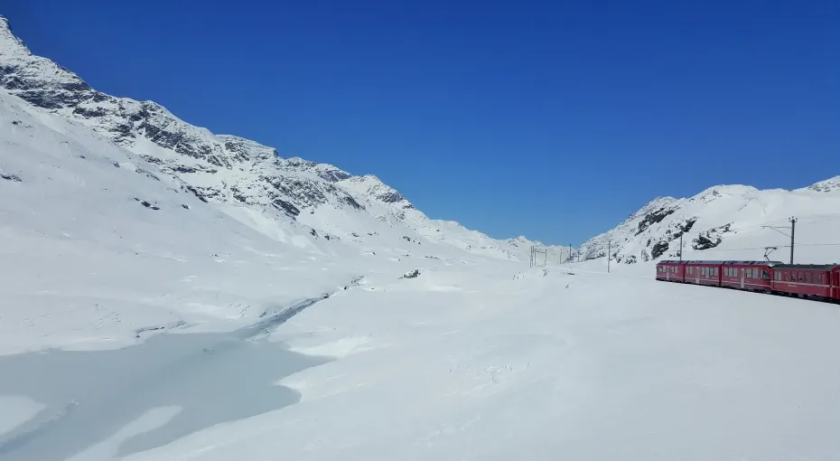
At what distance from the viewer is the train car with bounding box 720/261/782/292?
34.8 metres

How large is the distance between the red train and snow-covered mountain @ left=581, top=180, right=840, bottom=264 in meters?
25.7

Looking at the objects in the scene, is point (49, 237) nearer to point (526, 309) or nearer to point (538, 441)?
point (526, 309)

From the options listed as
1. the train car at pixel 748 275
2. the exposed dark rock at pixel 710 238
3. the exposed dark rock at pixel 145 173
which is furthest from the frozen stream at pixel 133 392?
the exposed dark rock at pixel 145 173

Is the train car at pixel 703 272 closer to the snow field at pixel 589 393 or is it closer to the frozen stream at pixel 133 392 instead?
the snow field at pixel 589 393

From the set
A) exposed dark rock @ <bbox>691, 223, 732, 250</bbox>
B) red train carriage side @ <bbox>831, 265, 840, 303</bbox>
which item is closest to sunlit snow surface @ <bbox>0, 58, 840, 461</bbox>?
red train carriage side @ <bbox>831, 265, 840, 303</bbox>

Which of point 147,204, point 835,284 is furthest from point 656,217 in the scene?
point 147,204

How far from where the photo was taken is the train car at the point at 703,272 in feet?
140

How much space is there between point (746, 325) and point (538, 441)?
45.6ft

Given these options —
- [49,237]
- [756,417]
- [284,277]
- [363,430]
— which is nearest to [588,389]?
[756,417]

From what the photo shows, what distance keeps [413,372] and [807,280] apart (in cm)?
2735

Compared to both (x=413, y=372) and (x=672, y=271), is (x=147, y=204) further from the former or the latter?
(x=413, y=372)

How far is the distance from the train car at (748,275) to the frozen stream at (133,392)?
34.5 meters

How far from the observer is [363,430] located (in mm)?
14664

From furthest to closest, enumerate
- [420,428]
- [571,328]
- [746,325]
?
[571,328] → [746,325] → [420,428]
